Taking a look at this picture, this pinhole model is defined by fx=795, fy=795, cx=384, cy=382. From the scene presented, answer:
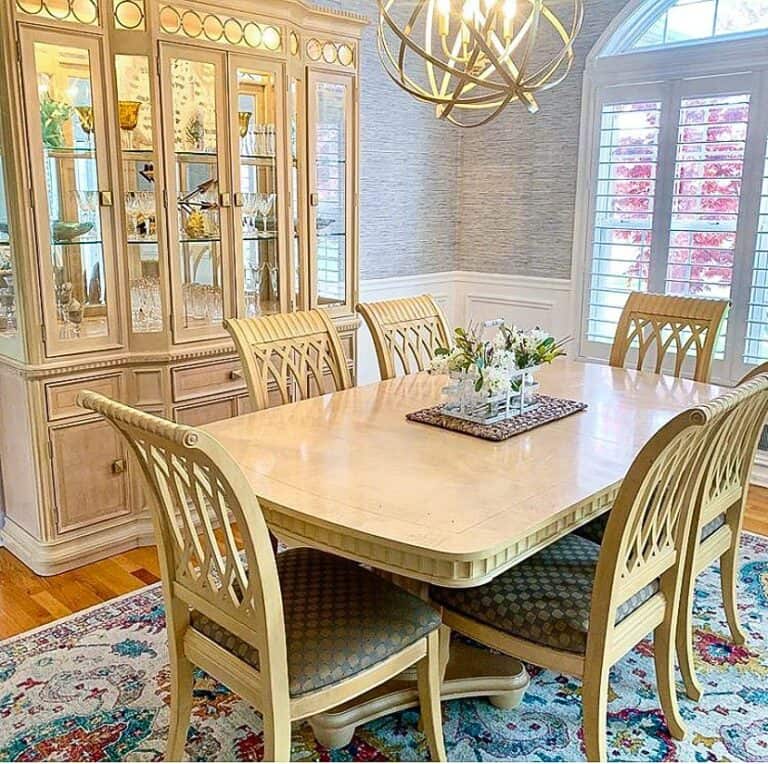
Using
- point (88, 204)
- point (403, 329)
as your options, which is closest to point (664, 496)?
point (403, 329)

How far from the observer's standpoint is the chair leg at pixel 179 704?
76.0 inches

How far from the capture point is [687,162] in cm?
409

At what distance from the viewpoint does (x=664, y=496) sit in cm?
191

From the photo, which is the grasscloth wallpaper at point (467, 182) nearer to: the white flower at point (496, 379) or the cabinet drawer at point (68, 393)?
the cabinet drawer at point (68, 393)

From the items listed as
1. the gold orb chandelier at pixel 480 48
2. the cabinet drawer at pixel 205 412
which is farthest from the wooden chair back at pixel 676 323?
the cabinet drawer at pixel 205 412

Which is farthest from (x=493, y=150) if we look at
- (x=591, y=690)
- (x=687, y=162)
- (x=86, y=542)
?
(x=591, y=690)

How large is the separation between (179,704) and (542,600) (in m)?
0.92

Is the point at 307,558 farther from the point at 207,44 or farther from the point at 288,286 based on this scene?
the point at 207,44

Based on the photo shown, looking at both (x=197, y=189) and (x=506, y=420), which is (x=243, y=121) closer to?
(x=197, y=189)

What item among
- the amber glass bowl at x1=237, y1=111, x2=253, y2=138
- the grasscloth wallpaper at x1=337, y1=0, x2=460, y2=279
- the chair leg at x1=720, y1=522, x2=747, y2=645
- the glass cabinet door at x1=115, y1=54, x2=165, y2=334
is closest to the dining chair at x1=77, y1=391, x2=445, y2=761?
the chair leg at x1=720, y1=522, x2=747, y2=645

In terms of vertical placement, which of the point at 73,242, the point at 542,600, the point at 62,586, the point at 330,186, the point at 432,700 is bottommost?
the point at 62,586

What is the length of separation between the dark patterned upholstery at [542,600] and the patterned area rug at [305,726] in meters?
0.44

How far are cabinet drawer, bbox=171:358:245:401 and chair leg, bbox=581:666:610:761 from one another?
2.10 metres

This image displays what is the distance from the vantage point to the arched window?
3887 mm
